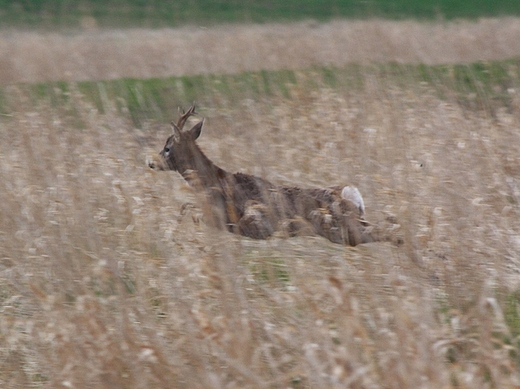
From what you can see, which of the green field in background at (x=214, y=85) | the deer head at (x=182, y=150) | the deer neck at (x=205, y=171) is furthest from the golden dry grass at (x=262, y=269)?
the green field in background at (x=214, y=85)

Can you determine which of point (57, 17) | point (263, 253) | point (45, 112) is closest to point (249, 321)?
point (263, 253)

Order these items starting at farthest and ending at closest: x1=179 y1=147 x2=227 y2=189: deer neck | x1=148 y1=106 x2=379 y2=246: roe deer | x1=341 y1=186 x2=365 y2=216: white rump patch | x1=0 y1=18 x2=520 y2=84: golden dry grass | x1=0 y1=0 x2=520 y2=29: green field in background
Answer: x1=0 y1=0 x2=520 y2=29: green field in background, x1=0 y1=18 x2=520 y2=84: golden dry grass, x1=179 y1=147 x2=227 y2=189: deer neck, x1=341 y1=186 x2=365 y2=216: white rump patch, x1=148 y1=106 x2=379 y2=246: roe deer

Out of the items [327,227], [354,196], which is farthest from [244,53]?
[327,227]

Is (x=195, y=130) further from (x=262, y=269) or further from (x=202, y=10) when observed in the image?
(x=202, y=10)

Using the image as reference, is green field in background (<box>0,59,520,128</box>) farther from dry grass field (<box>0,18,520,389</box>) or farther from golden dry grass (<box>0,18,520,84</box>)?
dry grass field (<box>0,18,520,389</box>)

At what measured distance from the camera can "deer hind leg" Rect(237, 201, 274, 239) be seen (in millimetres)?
4848

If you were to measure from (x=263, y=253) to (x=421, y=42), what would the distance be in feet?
30.0

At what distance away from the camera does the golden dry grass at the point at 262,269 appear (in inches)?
124

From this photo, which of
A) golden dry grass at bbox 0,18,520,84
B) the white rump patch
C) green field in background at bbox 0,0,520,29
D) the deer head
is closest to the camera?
the white rump patch

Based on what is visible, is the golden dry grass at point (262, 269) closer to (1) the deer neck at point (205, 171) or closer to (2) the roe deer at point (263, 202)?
(2) the roe deer at point (263, 202)

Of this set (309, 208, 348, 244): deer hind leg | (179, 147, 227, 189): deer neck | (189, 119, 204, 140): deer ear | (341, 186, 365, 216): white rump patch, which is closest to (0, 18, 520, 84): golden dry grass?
(189, 119, 204, 140): deer ear

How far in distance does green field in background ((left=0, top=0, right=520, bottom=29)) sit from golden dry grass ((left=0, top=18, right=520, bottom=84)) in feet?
43.6

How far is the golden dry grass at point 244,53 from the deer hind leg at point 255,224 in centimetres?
622

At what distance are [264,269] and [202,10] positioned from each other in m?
30.1
